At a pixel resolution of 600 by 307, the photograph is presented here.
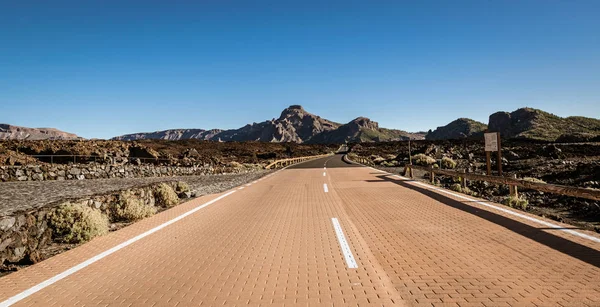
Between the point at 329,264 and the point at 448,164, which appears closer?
the point at 329,264

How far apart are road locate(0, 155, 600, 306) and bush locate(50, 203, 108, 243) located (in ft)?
0.98

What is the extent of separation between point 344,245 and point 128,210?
6.10m

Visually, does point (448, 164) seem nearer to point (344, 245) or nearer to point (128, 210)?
point (344, 245)

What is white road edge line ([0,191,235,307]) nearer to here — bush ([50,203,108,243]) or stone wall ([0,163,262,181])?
bush ([50,203,108,243])

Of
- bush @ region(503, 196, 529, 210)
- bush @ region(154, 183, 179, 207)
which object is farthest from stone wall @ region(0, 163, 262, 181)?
bush @ region(503, 196, 529, 210)

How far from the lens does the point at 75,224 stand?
7.03 m

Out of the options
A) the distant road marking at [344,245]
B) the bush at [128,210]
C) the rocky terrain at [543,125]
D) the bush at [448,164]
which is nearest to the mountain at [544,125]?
the rocky terrain at [543,125]

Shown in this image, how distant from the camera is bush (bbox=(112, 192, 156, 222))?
9.13 meters

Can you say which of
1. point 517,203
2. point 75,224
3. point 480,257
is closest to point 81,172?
point 75,224

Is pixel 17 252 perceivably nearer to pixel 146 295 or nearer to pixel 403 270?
pixel 146 295

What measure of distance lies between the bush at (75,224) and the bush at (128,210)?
1582 millimetres

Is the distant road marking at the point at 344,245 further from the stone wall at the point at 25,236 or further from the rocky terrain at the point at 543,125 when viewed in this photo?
the rocky terrain at the point at 543,125

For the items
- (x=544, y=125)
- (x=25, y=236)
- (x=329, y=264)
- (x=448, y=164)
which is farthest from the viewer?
(x=544, y=125)

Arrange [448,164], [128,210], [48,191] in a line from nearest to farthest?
[128,210] → [48,191] → [448,164]
